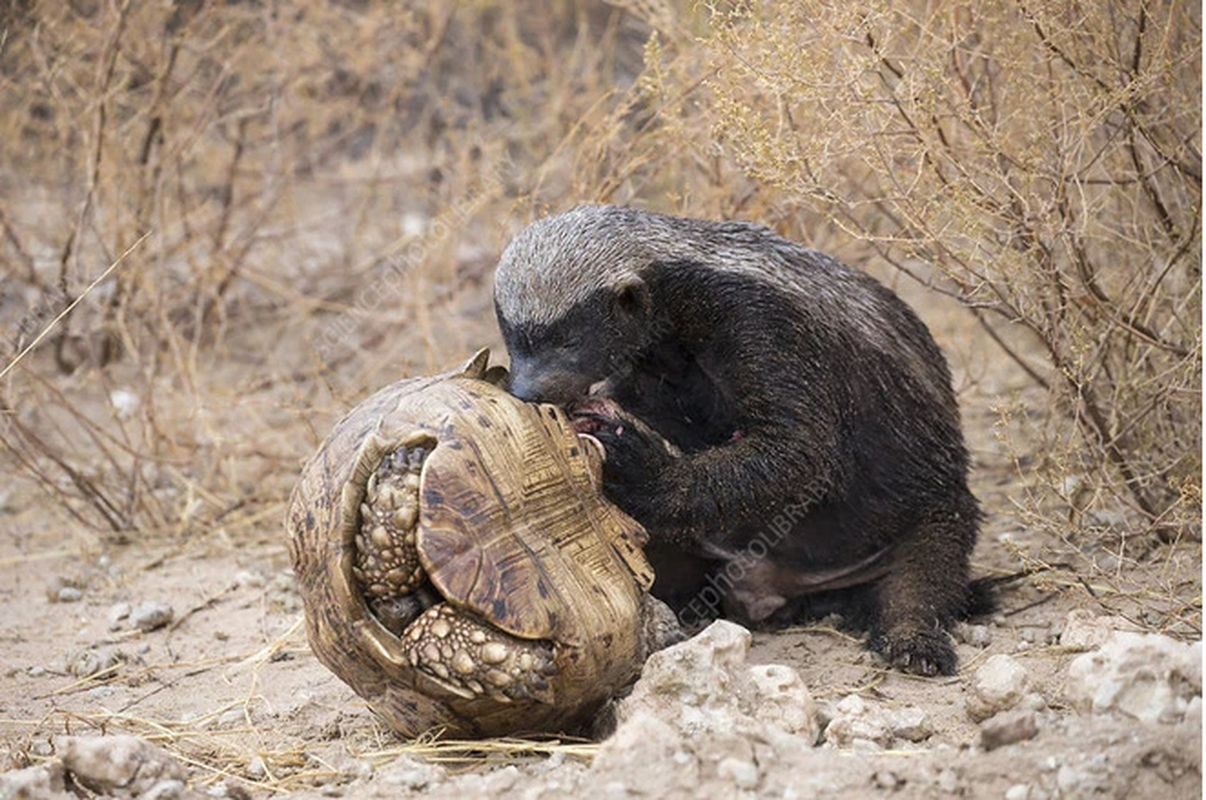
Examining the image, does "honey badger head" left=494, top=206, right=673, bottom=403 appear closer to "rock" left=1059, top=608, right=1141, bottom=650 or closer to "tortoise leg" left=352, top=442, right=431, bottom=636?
"tortoise leg" left=352, top=442, right=431, bottom=636

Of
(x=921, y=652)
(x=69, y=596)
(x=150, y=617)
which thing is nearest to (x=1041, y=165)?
(x=921, y=652)

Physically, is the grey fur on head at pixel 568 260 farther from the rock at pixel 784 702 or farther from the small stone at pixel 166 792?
the small stone at pixel 166 792

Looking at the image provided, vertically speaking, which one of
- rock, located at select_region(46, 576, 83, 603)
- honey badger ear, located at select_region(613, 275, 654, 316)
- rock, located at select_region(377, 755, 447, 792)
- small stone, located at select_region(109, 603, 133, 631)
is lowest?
rock, located at select_region(46, 576, 83, 603)

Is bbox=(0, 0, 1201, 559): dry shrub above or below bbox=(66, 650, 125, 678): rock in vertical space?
above

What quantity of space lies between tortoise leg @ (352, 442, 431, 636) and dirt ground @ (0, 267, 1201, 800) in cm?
37

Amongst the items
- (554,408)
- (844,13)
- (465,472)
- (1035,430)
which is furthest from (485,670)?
(1035,430)

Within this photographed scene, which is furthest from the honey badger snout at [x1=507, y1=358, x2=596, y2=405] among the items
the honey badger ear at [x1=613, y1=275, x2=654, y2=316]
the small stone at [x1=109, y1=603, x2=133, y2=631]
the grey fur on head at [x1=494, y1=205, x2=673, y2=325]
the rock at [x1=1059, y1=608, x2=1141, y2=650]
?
the small stone at [x1=109, y1=603, x2=133, y2=631]

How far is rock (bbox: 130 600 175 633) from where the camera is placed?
5.16 metres

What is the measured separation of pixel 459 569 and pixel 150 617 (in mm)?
2310

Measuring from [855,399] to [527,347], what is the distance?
41.8 inches

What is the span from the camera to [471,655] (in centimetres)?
328

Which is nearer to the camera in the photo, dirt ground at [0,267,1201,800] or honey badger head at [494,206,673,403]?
dirt ground at [0,267,1201,800]

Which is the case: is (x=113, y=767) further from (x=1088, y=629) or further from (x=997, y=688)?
(x=1088, y=629)

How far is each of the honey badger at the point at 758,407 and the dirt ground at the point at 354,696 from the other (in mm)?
192
